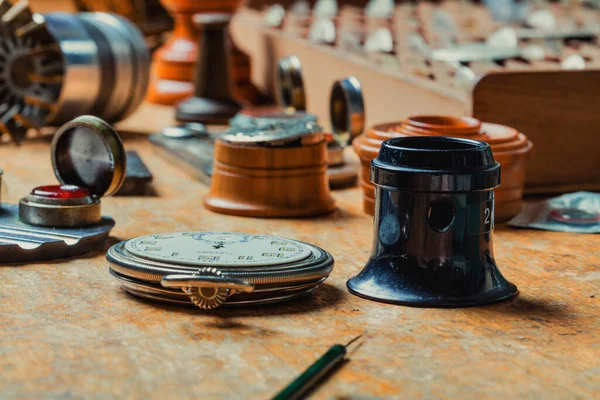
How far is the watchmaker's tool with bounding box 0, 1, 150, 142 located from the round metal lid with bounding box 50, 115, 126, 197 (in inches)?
23.5

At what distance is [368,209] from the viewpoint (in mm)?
1213

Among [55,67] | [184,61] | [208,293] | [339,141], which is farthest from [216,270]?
[184,61]

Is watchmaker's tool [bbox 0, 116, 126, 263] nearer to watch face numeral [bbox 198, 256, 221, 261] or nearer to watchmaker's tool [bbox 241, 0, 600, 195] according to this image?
watch face numeral [bbox 198, 256, 221, 261]

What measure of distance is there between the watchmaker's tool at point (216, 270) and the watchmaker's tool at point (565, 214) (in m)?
0.40

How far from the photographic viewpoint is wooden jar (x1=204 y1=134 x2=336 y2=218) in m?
1.17

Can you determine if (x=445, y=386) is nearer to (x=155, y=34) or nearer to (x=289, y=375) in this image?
(x=289, y=375)

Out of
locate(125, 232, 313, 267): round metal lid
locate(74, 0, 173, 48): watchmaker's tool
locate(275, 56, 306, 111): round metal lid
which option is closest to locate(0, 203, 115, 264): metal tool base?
locate(125, 232, 313, 267): round metal lid

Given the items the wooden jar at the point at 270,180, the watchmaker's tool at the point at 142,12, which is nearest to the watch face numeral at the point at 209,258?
the wooden jar at the point at 270,180

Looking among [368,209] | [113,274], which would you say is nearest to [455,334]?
[113,274]

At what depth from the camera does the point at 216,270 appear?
766mm

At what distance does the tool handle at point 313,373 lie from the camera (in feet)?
1.97

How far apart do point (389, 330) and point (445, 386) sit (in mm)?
123

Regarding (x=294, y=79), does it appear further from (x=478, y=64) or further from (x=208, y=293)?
(x=208, y=293)

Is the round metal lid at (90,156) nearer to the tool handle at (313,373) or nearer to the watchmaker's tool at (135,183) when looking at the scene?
the watchmaker's tool at (135,183)
